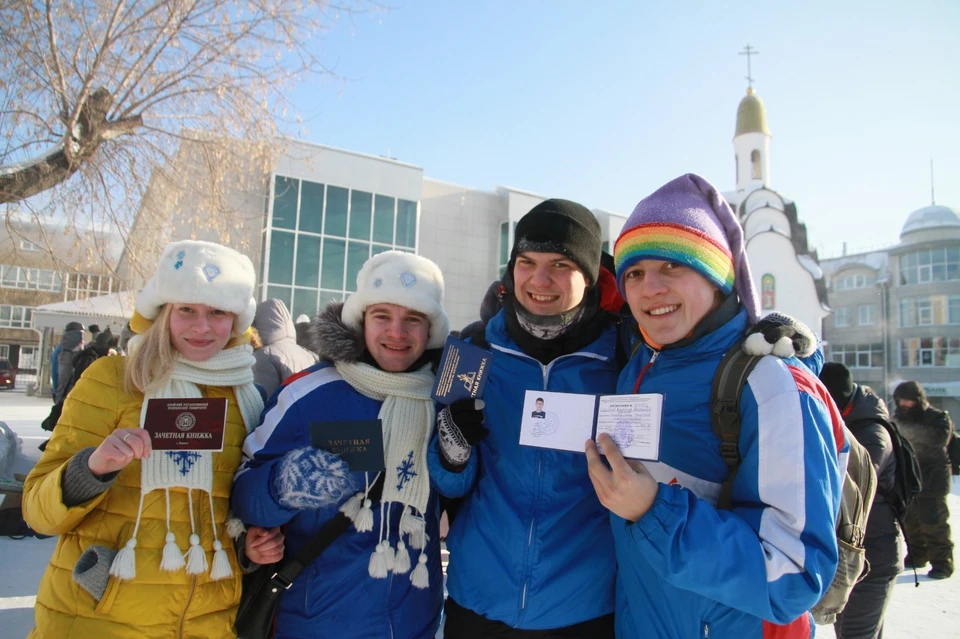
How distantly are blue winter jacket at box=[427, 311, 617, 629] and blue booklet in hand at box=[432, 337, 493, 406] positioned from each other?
0.23 metres

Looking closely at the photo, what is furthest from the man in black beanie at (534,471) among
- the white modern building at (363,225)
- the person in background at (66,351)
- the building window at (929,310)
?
the building window at (929,310)

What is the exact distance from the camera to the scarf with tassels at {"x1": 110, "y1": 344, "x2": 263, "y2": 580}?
1.91m

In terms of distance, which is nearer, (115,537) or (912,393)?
(115,537)

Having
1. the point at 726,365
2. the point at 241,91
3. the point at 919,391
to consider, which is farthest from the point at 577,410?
the point at 241,91

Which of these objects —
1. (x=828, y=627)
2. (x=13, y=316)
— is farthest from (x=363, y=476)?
(x=13, y=316)

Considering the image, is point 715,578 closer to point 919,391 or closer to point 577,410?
point 577,410

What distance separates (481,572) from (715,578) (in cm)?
92

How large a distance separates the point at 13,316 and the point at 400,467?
5475 cm

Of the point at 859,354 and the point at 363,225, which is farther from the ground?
the point at 363,225

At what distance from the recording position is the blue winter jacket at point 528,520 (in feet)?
6.47

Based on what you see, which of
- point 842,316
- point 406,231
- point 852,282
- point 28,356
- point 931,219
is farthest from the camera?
point 28,356

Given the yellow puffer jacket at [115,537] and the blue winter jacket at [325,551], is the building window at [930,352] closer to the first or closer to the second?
the blue winter jacket at [325,551]

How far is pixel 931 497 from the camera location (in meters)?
6.09

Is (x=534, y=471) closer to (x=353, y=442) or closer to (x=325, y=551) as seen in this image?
(x=353, y=442)
